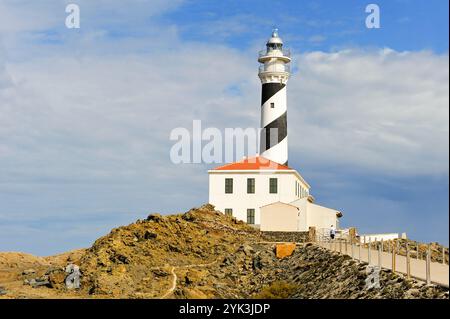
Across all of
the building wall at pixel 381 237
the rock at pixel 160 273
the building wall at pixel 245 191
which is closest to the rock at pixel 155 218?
the rock at pixel 160 273

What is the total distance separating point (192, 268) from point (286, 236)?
8.97 metres

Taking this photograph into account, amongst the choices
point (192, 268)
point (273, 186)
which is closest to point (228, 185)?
point (273, 186)

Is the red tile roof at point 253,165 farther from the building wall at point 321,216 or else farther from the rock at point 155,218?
the rock at point 155,218

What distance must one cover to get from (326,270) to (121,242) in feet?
36.2

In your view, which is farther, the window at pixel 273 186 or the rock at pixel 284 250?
the window at pixel 273 186

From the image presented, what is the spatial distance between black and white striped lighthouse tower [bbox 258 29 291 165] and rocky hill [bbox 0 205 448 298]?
8.16 meters

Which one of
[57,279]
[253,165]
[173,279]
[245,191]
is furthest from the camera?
[253,165]

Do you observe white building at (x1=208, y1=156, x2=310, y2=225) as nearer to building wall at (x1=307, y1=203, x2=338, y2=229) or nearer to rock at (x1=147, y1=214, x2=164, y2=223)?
building wall at (x1=307, y1=203, x2=338, y2=229)

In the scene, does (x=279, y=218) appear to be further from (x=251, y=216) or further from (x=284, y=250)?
(x=284, y=250)

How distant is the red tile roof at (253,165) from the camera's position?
43.6 metres

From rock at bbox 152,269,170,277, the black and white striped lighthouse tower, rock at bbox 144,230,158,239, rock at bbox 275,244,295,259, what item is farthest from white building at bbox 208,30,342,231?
rock at bbox 152,269,170,277

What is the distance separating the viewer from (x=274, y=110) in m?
46.2

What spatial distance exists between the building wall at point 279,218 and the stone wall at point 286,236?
3.37 ft
